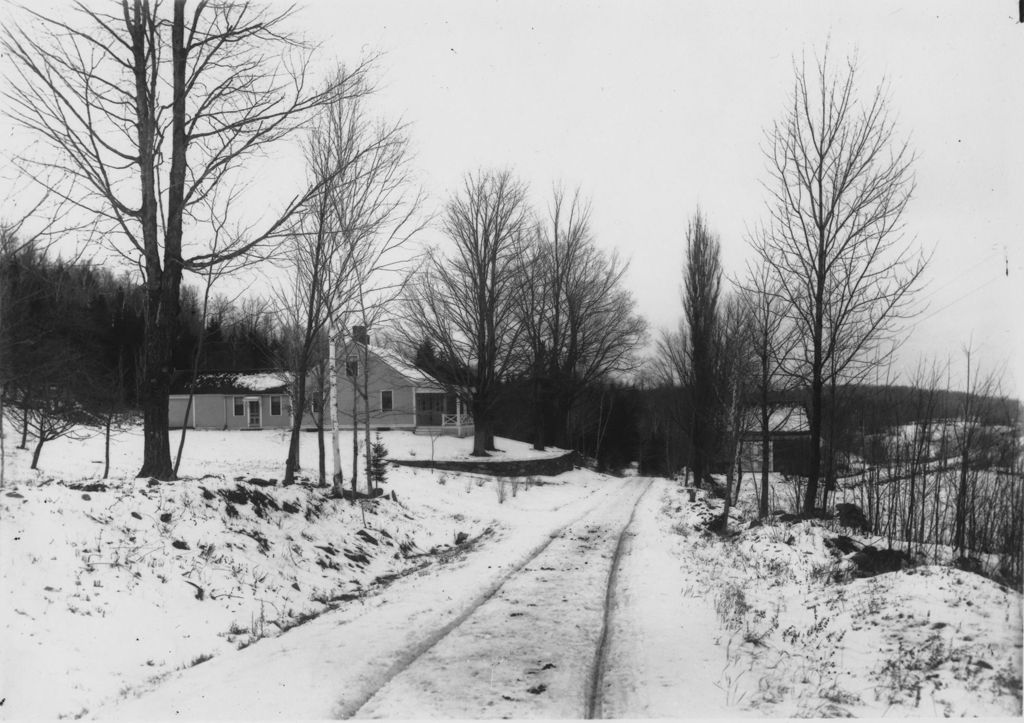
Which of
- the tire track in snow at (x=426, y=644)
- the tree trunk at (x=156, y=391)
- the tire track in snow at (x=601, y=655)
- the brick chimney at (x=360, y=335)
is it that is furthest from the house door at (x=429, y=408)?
the tire track in snow at (x=601, y=655)

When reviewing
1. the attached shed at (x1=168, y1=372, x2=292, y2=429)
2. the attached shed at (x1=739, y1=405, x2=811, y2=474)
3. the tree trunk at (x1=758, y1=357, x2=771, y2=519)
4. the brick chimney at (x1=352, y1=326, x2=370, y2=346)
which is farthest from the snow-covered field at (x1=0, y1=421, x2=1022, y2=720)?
the attached shed at (x1=168, y1=372, x2=292, y2=429)

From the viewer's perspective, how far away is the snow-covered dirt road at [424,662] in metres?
4.77

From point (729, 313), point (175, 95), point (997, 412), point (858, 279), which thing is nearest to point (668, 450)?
point (729, 313)

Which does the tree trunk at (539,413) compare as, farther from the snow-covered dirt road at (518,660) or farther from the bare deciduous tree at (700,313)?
the snow-covered dirt road at (518,660)

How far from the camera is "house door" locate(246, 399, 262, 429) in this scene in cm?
4441

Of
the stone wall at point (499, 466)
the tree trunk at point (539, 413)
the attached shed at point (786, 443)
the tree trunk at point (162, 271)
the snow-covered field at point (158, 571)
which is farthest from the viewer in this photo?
the tree trunk at point (539, 413)

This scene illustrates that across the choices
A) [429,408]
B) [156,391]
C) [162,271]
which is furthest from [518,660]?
[429,408]

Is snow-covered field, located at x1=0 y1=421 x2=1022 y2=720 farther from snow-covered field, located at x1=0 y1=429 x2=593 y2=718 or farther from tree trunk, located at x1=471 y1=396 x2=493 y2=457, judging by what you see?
tree trunk, located at x1=471 y1=396 x2=493 y2=457

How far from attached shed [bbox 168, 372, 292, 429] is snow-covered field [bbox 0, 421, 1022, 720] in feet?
114

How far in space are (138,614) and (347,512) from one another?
6157mm

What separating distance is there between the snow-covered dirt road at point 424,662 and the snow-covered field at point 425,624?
0.03 metres

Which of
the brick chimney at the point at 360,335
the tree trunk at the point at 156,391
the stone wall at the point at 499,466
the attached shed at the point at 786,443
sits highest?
the brick chimney at the point at 360,335

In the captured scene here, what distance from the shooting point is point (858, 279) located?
1456 cm

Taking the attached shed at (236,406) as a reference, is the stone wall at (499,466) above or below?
below
